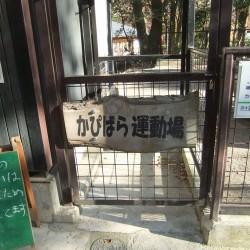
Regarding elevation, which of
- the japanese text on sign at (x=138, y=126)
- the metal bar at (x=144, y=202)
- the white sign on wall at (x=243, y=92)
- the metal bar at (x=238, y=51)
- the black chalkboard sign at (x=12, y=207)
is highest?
the metal bar at (x=238, y=51)

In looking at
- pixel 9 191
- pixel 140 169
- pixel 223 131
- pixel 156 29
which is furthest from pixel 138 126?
pixel 156 29

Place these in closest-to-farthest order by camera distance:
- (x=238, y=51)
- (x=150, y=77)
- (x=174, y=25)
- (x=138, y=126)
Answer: (x=238, y=51) → (x=150, y=77) → (x=138, y=126) → (x=174, y=25)

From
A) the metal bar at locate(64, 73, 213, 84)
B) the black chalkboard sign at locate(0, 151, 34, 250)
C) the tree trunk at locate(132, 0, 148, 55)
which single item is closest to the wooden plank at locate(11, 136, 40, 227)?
the black chalkboard sign at locate(0, 151, 34, 250)

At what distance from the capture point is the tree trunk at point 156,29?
626 inches

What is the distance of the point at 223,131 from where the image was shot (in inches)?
90.2

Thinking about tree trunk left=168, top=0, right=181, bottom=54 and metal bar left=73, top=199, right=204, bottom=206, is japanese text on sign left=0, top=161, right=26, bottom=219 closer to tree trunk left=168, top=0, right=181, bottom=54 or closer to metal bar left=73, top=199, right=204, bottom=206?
metal bar left=73, top=199, right=204, bottom=206

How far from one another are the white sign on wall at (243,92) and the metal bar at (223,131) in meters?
0.06

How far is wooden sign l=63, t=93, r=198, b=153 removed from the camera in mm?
2430

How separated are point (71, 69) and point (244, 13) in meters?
16.7

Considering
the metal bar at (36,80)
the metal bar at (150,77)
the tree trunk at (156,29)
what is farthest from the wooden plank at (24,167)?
the tree trunk at (156,29)

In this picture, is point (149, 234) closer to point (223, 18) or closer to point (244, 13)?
point (223, 18)

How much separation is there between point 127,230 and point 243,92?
1.72m

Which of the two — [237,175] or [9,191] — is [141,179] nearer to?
[237,175]

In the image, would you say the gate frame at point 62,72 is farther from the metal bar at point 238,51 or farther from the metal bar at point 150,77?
the metal bar at point 238,51
